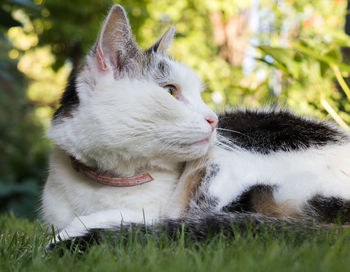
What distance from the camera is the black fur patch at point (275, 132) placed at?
1763mm

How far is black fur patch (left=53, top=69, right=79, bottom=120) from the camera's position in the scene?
172cm

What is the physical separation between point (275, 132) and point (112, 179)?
0.85 meters

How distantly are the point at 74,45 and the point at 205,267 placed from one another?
5585 mm

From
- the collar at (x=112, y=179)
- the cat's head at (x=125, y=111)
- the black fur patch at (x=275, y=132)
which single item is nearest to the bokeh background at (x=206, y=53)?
the black fur patch at (x=275, y=132)

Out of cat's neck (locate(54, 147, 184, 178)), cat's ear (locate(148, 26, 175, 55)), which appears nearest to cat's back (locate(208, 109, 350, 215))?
cat's neck (locate(54, 147, 184, 178))

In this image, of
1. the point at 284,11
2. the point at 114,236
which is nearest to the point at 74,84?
the point at 114,236

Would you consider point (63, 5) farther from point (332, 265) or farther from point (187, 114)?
point (332, 265)

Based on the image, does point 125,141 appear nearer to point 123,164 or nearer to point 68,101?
point 123,164

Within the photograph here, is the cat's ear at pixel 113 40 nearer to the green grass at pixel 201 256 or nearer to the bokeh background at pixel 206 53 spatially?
the green grass at pixel 201 256

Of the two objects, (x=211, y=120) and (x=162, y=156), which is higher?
(x=211, y=120)

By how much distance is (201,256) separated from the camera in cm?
113

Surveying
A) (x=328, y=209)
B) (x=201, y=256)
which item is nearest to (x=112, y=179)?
(x=201, y=256)

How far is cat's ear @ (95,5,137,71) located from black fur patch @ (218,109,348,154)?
65 centimetres

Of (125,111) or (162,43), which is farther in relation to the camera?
(162,43)
